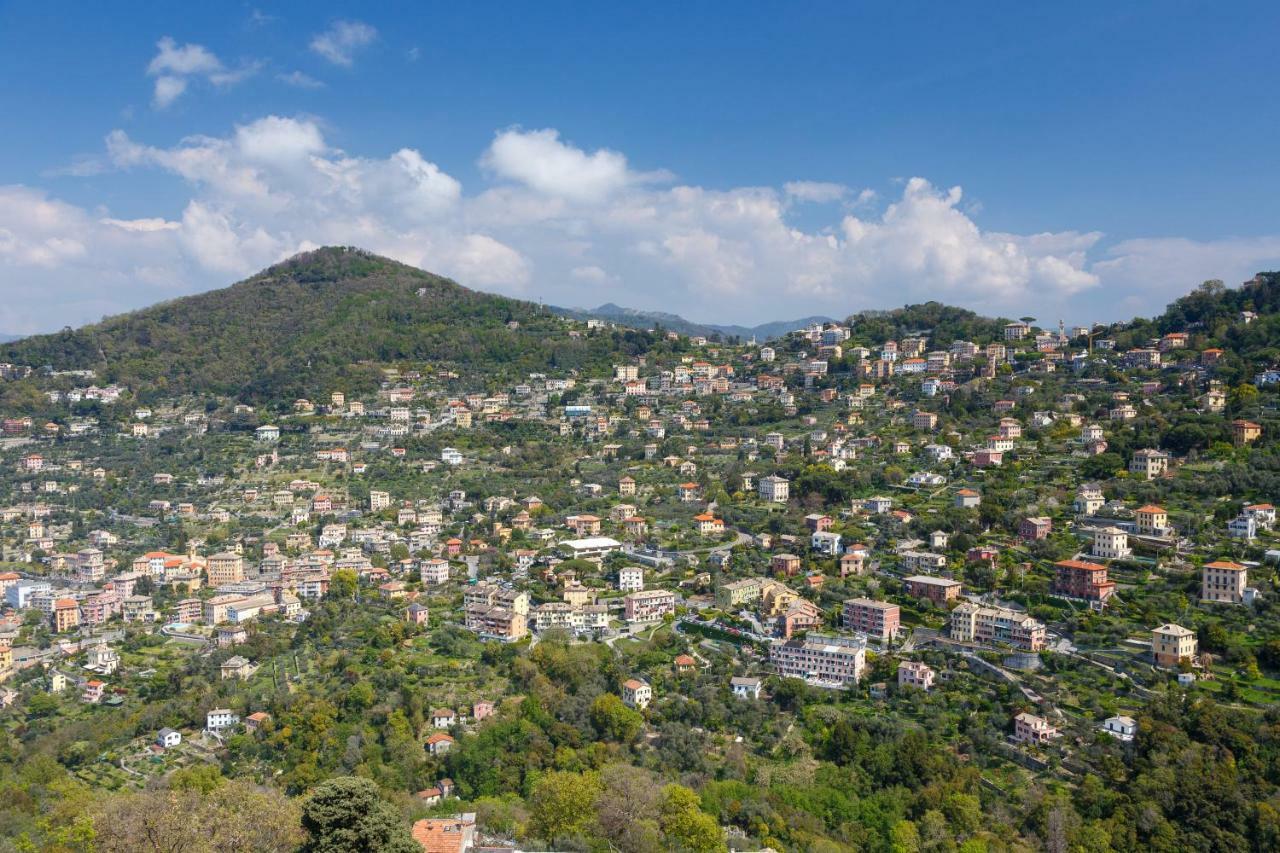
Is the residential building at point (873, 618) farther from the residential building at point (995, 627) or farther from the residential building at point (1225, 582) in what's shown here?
the residential building at point (1225, 582)

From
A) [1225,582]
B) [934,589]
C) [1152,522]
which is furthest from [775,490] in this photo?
[1225,582]

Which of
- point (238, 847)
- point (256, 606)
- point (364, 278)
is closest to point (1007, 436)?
point (256, 606)

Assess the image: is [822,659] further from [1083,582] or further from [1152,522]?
[1152,522]

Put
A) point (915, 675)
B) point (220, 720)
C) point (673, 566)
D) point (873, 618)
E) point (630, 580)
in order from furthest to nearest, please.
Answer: point (673, 566) → point (630, 580) → point (873, 618) → point (220, 720) → point (915, 675)

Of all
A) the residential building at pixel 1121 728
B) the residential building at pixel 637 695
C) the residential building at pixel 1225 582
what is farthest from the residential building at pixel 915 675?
the residential building at pixel 1225 582

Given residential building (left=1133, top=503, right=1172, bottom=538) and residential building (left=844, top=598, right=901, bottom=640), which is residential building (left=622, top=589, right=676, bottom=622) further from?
residential building (left=1133, top=503, right=1172, bottom=538)

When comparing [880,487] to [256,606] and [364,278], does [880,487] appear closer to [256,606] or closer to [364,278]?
[256,606]

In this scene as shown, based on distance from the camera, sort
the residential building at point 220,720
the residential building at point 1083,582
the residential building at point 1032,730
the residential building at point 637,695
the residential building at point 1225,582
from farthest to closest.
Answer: the residential building at point 1083,582 < the residential building at point 220,720 < the residential building at point 1225,582 < the residential building at point 637,695 < the residential building at point 1032,730
